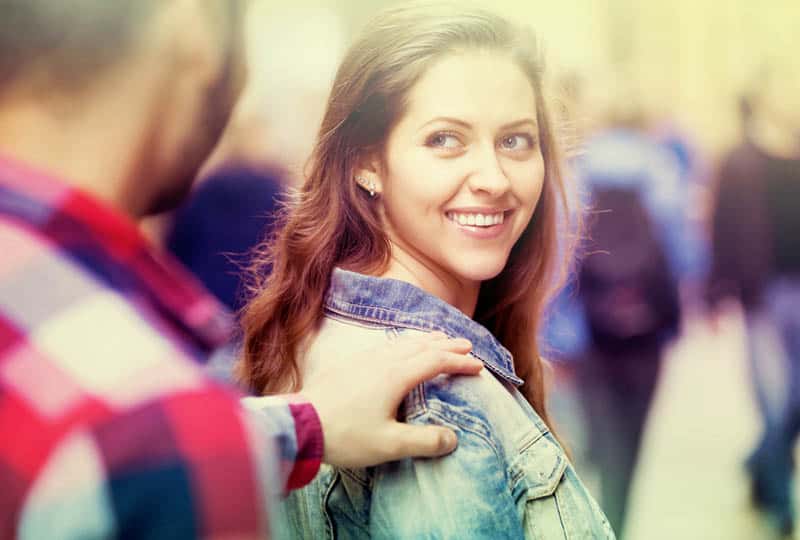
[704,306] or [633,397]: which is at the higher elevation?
[704,306]

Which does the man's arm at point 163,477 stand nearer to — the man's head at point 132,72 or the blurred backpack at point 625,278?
the man's head at point 132,72

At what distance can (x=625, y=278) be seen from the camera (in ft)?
6.30

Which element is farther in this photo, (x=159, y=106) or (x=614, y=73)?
(x=614, y=73)

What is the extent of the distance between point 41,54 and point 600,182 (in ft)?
3.66

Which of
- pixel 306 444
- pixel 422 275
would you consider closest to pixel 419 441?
pixel 306 444

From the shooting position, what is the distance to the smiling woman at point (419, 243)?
133cm

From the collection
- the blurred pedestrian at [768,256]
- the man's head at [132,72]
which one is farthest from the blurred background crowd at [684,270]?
the man's head at [132,72]

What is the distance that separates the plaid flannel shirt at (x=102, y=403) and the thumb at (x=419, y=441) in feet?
0.63

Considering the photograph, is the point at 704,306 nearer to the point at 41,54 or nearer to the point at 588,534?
the point at 588,534

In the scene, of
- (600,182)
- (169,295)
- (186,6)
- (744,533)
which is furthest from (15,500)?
(744,533)

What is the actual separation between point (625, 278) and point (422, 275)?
2.06ft

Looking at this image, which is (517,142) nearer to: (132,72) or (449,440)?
(449,440)

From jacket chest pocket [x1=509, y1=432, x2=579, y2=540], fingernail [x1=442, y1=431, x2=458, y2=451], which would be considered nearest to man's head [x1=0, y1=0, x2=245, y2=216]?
Result: fingernail [x1=442, y1=431, x2=458, y2=451]

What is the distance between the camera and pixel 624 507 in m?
1.91
